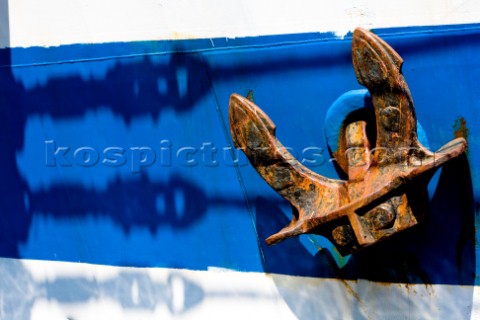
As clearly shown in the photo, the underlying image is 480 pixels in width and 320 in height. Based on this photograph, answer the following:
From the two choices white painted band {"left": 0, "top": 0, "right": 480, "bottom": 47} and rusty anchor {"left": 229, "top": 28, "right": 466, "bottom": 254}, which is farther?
white painted band {"left": 0, "top": 0, "right": 480, "bottom": 47}

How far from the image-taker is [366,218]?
1.46 m

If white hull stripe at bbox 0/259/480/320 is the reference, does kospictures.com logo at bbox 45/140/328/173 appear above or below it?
above

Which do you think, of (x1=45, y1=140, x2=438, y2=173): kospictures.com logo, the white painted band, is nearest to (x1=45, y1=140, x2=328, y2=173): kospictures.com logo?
(x1=45, y1=140, x2=438, y2=173): kospictures.com logo

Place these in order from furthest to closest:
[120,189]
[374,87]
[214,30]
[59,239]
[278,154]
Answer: [59,239]
[120,189]
[214,30]
[278,154]
[374,87]

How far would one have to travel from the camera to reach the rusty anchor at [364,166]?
4.59ft

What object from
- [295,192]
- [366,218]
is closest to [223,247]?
[295,192]

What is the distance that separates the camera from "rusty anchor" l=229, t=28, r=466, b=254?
140 centimetres

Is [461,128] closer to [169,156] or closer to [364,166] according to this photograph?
[364,166]

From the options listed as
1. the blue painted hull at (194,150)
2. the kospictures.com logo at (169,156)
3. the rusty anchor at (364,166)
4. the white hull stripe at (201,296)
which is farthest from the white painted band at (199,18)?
the white hull stripe at (201,296)

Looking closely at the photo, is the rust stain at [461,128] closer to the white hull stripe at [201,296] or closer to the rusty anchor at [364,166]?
the rusty anchor at [364,166]

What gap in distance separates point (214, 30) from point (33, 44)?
582 mm

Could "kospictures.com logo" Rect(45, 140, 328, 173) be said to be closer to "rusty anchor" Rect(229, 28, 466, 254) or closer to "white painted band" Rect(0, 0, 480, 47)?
"rusty anchor" Rect(229, 28, 466, 254)

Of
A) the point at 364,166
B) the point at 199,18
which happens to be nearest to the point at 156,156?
the point at 199,18

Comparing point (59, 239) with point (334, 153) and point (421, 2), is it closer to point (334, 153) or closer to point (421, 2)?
point (334, 153)
